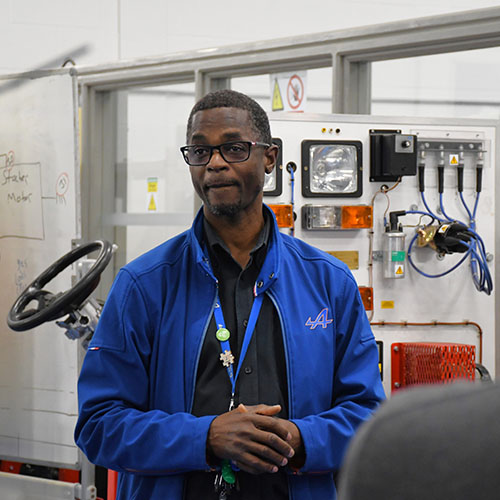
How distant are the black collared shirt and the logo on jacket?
66mm

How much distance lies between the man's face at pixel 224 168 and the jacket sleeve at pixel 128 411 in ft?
0.81

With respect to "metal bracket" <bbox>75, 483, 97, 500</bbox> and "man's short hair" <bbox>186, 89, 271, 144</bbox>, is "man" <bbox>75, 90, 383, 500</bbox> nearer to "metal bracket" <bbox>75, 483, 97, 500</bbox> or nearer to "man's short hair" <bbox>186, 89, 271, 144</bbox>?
"man's short hair" <bbox>186, 89, 271, 144</bbox>

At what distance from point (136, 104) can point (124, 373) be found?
2.99 m

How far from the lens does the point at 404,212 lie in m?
2.97

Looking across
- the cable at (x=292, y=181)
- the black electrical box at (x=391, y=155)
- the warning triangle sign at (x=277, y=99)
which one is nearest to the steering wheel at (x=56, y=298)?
the cable at (x=292, y=181)

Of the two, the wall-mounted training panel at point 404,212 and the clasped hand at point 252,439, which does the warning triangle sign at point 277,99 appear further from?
the clasped hand at point 252,439

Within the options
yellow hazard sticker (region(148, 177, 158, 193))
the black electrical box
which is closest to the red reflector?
the black electrical box

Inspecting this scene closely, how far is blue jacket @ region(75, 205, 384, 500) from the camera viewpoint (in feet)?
4.50

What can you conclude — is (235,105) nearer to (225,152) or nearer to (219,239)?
(225,152)

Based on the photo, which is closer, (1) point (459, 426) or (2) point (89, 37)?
(1) point (459, 426)

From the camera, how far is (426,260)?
10.00ft

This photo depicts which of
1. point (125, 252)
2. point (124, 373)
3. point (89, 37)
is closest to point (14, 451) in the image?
point (125, 252)

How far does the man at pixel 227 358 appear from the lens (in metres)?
1.36

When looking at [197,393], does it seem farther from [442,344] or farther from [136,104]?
[136,104]
